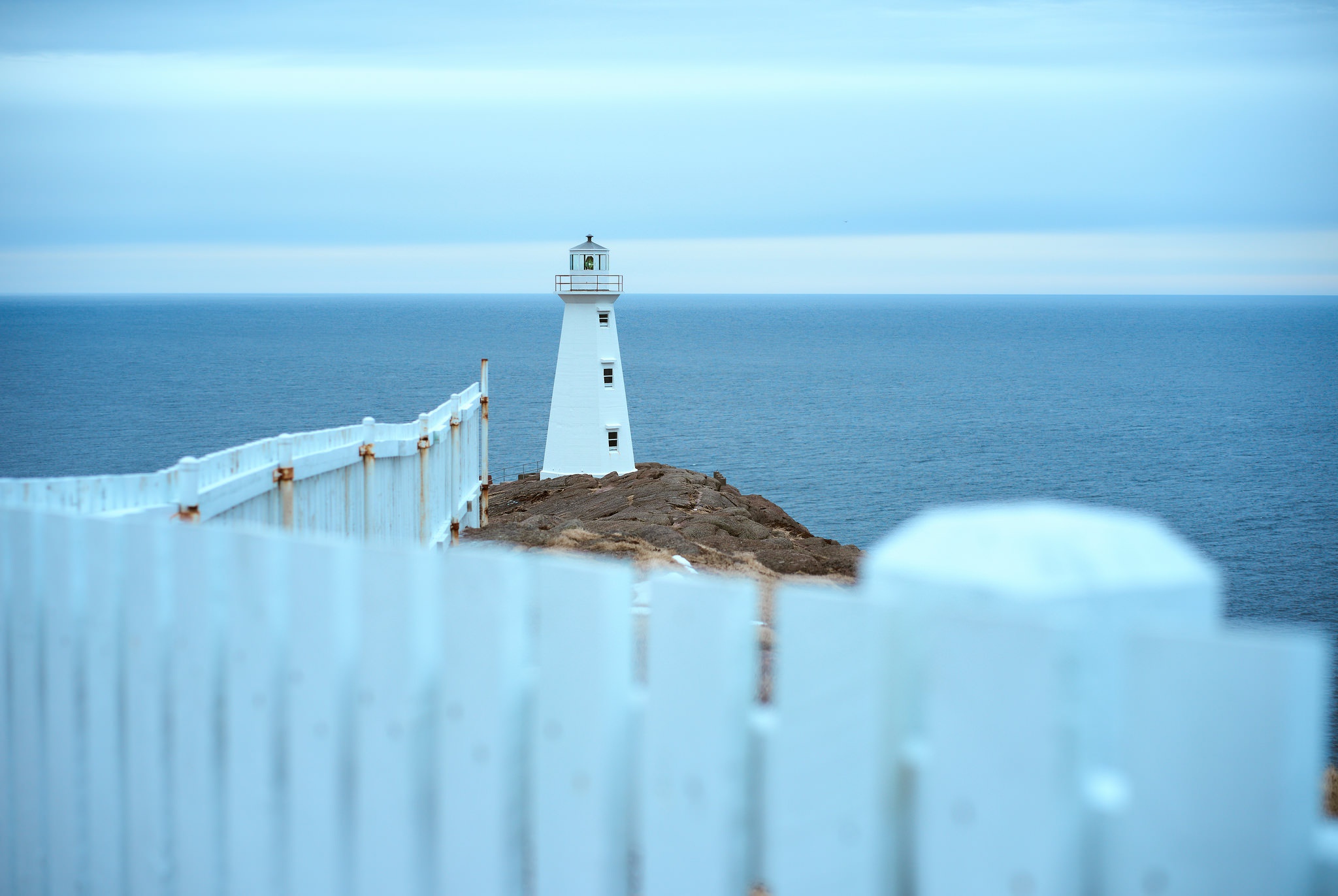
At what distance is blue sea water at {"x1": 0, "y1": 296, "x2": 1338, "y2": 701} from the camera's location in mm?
47531

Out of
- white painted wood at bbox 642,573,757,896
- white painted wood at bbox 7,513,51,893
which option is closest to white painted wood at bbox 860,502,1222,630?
white painted wood at bbox 642,573,757,896

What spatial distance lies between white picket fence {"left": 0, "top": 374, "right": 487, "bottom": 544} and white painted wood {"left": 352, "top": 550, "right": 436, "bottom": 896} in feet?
5.84

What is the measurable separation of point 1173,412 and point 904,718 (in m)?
90.6

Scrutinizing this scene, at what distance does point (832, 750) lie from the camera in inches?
77.7

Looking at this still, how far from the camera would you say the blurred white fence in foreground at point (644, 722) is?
1692 mm

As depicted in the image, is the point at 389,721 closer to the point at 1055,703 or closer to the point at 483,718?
the point at 483,718

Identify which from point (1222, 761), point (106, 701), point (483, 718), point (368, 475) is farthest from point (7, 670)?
point (368, 475)

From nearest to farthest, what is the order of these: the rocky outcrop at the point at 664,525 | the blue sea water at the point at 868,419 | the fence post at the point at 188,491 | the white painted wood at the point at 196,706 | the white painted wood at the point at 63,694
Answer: the white painted wood at the point at 196,706
the white painted wood at the point at 63,694
the fence post at the point at 188,491
the rocky outcrop at the point at 664,525
the blue sea water at the point at 868,419

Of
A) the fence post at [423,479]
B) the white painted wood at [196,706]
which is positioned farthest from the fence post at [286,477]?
the white painted wood at [196,706]

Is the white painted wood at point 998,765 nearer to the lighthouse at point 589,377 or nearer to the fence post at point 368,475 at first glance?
the fence post at point 368,475

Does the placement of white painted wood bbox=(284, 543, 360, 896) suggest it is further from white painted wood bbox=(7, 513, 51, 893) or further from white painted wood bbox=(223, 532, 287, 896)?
white painted wood bbox=(7, 513, 51, 893)

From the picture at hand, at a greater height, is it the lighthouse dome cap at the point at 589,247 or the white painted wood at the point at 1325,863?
the lighthouse dome cap at the point at 589,247

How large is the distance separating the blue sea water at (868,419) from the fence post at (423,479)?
27.4m

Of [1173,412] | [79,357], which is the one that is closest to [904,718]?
[1173,412]
